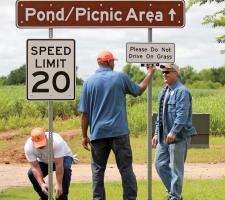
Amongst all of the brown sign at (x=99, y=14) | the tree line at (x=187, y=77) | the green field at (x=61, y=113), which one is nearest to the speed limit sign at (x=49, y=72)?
the brown sign at (x=99, y=14)

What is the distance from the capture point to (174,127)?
9453 millimetres

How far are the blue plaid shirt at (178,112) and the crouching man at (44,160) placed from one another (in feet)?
4.56

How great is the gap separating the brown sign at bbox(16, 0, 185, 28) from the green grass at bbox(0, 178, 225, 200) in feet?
9.84

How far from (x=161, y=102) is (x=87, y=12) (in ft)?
5.92

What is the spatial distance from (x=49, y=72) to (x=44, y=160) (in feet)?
6.10

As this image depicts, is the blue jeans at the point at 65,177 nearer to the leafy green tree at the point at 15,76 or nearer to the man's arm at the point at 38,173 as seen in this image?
the man's arm at the point at 38,173

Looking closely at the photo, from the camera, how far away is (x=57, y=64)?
7.96 metres

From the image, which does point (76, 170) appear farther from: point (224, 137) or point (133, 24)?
point (224, 137)

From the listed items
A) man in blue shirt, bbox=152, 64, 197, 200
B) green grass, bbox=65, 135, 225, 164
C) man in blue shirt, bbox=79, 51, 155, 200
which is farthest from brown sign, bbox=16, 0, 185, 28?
green grass, bbox=65, 135, 225, 164

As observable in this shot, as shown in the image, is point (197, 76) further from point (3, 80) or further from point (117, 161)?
point (117, 161)

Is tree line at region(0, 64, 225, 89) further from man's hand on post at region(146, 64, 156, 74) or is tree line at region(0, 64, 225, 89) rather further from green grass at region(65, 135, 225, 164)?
man's hand on post at region(146, 64, 156, 74)

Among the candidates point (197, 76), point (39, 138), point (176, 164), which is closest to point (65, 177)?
point (39, 138)

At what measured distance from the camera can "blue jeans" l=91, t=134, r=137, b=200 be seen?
8820 millimetres

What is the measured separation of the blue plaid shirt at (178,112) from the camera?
31.1 feet
